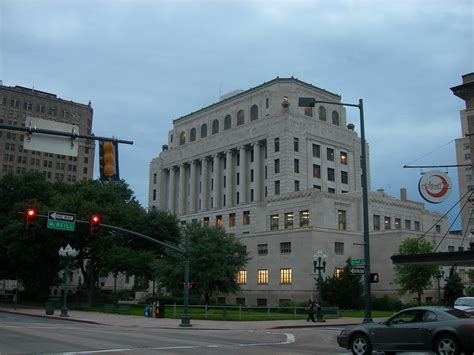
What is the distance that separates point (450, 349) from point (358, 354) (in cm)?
284

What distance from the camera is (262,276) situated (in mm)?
68750

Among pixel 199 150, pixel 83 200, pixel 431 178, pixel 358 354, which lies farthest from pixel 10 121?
pixel 358 354

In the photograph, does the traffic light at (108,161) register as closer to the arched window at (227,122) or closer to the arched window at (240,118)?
the arched window at (240,118)

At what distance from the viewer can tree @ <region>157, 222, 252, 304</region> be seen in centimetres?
4891

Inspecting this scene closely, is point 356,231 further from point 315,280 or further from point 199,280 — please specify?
point 199,280

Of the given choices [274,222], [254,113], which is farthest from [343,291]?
[254,113]

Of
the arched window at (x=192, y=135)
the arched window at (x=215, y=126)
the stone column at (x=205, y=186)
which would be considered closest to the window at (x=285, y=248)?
the stone column at (x=205, y=186)

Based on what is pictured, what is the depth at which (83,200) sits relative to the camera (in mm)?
57812

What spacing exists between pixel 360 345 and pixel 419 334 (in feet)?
6.27

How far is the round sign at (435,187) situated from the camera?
2948 centimetres

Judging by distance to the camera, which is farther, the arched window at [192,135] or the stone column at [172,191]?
the arched window at [192,135]

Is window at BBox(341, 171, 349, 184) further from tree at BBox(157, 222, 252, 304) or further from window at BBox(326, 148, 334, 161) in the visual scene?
tree at BBox(157, 222, 252, 304)

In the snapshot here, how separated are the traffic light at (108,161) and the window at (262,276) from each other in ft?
181

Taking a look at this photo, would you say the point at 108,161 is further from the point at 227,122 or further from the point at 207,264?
the point at 227,122
